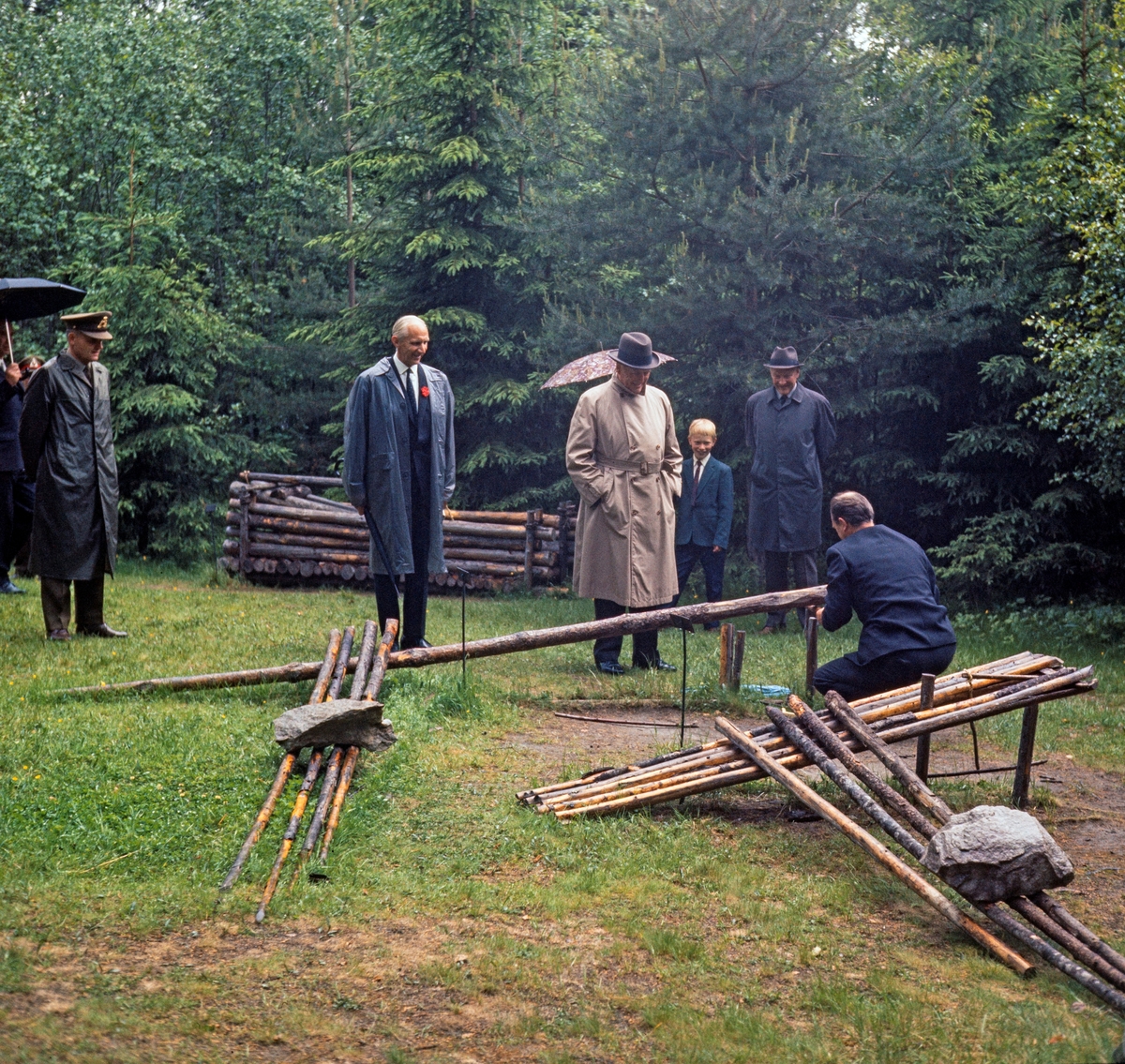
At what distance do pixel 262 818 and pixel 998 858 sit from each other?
271cm

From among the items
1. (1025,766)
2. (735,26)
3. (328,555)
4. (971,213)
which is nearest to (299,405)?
(328,555)

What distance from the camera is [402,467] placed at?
800 centimetres

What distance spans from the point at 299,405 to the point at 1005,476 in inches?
365

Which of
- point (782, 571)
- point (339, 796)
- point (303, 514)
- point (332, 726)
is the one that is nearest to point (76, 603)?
point (332, 726)

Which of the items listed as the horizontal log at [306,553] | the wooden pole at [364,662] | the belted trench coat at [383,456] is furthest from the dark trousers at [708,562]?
the wooden pole at [364,662]

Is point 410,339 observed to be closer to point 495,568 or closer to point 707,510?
point 707,510

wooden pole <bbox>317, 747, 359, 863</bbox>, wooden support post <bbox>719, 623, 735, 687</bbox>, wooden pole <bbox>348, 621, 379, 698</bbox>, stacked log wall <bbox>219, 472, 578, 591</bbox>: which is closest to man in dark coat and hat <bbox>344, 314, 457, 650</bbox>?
wooden pole <bbox>348, 621, 379, 698</bbox>

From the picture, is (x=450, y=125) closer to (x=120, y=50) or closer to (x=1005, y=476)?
(x=1005, y=476)

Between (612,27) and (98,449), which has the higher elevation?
(612,27)

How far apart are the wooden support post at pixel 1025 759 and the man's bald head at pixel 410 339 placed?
4229mm

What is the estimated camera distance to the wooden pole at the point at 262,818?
4.45 m

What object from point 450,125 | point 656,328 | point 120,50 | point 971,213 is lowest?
point 656,328

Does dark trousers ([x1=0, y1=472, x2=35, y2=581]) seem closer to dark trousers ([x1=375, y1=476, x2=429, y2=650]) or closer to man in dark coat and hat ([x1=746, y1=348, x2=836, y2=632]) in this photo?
dark trousers ([x1=375, y1=476, x2=429, y2=650])

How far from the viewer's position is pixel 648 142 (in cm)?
1313
